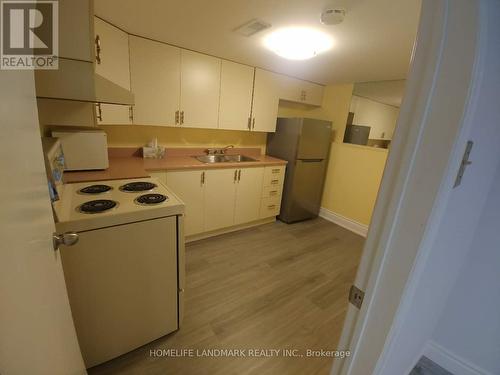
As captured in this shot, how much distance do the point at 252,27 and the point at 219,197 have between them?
1.75m

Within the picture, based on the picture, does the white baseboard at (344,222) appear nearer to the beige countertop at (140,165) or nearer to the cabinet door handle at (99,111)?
the beige countertop at (140,165)

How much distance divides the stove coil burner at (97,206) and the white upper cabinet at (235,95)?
1.81m

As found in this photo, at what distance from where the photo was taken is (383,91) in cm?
291

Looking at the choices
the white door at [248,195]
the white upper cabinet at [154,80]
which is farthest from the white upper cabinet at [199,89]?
the white door at [248,195]

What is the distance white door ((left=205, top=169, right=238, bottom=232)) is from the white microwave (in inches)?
41.3

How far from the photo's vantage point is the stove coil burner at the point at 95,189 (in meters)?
1.41

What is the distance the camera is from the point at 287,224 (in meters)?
3.37

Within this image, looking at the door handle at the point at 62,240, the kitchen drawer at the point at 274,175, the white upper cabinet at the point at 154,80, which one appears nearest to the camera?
the door handle at the point at 62,240

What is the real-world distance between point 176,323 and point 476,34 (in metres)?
1.90

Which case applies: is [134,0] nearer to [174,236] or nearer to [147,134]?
[147,134]

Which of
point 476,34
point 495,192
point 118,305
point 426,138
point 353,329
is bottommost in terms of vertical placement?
point 118,305

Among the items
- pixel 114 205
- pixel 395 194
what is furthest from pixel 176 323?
pixel 395 194

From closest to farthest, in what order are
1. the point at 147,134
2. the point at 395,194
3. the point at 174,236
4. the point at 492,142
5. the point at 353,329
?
the point at 395,194 → the point at 353,329 → the point at 492,142 → the point at 174,236 → the point at 147,134

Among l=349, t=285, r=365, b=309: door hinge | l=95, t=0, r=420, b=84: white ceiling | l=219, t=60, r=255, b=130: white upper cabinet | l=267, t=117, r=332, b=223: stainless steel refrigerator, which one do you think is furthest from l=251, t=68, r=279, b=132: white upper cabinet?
l=349, t=285, r=365, b=309: door hinge
